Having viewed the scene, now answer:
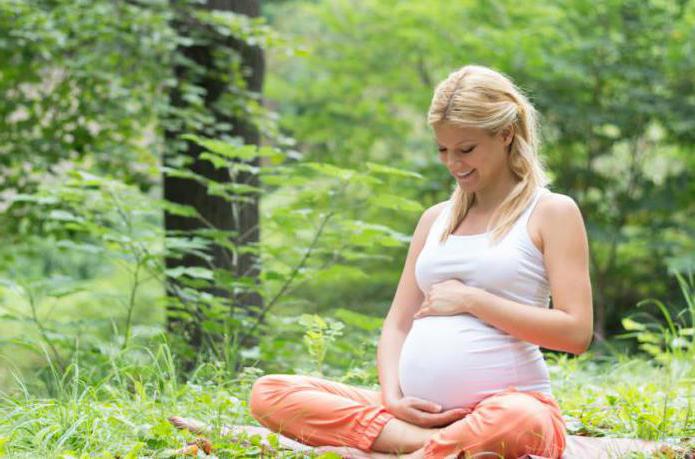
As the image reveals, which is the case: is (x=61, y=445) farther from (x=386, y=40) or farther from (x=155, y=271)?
(x=386, y=40)

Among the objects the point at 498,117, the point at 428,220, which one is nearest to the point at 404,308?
the point at 428,220

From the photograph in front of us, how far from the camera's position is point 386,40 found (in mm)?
10422

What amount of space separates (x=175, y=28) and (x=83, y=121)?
0.91 metres

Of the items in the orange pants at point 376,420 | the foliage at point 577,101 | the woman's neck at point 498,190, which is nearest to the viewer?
Result: the orange pants at point 376,420

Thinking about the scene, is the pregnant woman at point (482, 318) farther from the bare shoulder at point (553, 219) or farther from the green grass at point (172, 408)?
the green grass at point (172, 408)

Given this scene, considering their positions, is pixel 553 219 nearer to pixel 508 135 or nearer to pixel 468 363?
pixel 508 135

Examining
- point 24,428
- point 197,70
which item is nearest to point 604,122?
point 197,70

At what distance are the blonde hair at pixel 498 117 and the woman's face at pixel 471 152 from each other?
0.03 meters

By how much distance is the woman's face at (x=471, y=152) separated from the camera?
2.88 meters

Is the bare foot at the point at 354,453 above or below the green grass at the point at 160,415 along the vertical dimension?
above

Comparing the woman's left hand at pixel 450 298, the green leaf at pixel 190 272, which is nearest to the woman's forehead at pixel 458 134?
the woman's left hand at pixel 450 298

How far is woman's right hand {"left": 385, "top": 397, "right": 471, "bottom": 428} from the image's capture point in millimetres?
2855

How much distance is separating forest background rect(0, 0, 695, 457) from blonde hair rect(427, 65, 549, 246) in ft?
3.12

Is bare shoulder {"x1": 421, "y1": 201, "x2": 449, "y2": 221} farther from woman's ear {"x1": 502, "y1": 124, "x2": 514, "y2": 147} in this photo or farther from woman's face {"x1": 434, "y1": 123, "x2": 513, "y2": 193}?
woman's ear {"x1": 502, "y1": 124, "x2": 514, "y2": 147}
